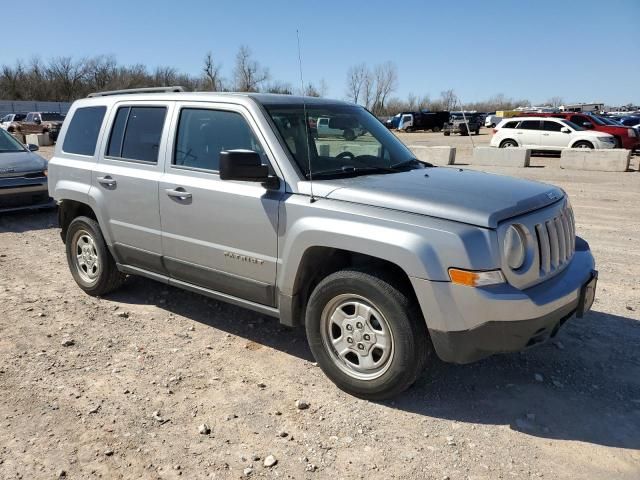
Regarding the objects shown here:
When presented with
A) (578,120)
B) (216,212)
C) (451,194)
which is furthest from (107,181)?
(578,120)

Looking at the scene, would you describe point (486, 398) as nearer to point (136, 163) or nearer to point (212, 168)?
point (212, 168)

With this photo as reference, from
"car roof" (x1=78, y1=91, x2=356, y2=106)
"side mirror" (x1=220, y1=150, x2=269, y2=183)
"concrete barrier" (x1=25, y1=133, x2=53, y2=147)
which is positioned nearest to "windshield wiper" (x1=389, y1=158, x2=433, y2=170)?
"car roof" (x1=78, y1=91, x2=356, y2=106)

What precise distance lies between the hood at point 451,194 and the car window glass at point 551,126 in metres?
19.8

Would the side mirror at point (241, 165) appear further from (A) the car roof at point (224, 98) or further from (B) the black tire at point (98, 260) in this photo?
(B) the black tire at point (98, 260)

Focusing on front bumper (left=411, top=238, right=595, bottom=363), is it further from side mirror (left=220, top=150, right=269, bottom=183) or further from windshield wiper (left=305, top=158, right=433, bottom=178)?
side mirror (left=220, top=150, right=269, bottom=183)

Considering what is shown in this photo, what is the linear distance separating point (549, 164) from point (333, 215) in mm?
18394

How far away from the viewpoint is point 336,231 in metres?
3.41

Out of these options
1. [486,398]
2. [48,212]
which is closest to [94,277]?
[486,398]

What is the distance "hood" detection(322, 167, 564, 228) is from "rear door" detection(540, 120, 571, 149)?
19.4 m

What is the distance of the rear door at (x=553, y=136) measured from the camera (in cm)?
2144

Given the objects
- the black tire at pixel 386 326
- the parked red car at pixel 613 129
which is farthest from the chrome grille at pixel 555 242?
the parked red car at pixel 613 129

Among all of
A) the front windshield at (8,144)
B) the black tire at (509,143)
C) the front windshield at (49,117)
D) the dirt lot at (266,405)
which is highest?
the front windshield at (49,117)

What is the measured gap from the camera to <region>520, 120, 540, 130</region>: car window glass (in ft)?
72.9

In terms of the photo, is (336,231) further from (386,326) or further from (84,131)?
(84,131)
